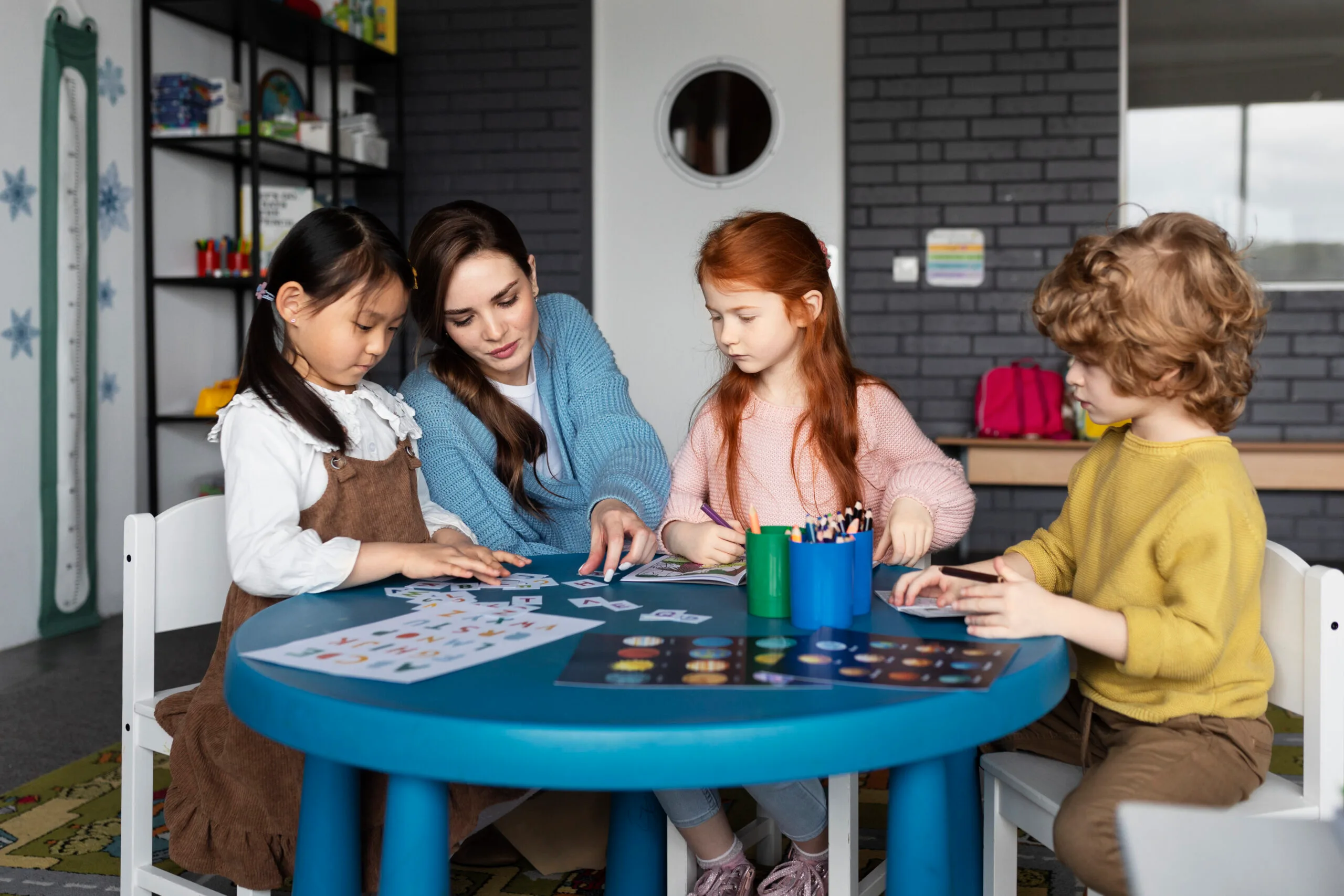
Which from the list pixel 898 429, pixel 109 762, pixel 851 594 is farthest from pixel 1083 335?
pixel 109 762

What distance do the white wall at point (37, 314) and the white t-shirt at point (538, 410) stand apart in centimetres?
239

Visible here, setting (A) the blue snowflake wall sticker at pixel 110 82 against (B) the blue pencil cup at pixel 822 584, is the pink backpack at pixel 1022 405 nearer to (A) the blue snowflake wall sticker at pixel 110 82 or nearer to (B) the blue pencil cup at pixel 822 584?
(A) the blue snowflake wall sticker at pixel 110 82

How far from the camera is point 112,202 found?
4.15 meters

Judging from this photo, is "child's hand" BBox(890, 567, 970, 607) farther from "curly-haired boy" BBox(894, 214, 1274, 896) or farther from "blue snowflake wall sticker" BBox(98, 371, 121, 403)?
"blue snowflake wall sticker" BBox(98, 371, 121, 403)

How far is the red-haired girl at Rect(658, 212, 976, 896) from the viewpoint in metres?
1.86

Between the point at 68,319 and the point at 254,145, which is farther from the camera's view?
the point at 254,145

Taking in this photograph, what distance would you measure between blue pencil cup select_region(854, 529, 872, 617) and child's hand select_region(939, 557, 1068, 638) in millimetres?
130

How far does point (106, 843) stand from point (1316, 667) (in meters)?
2.06

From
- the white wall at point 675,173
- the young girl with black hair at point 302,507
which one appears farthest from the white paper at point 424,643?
the white wall at point 675,173

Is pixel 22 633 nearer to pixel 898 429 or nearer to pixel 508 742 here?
pixel 898 429

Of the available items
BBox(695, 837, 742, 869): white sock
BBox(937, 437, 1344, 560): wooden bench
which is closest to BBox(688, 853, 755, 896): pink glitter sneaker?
BBox(695, 837, 742, 869): white sock

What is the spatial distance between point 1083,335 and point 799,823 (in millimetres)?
783

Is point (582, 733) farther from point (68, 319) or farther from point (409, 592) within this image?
point (68, 319)

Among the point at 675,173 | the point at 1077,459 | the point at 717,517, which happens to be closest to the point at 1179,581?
the point at 717,517
